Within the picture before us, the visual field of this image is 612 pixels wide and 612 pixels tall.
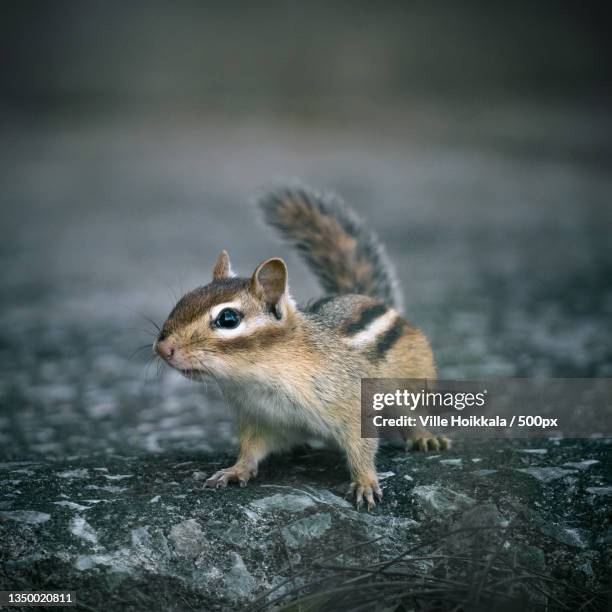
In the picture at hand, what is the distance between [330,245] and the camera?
3.66 m

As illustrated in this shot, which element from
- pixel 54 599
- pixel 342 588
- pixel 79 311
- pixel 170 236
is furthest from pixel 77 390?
pixel 170 236

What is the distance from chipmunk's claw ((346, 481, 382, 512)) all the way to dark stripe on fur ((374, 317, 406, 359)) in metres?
0.47

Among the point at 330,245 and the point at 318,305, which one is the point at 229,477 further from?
the point at 330,245

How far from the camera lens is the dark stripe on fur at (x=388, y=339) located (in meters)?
2.96

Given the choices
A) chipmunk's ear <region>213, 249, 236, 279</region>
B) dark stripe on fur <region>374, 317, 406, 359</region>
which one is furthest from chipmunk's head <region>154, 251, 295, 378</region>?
dark stripe on fur <region>374, 317, 406, 359</region>

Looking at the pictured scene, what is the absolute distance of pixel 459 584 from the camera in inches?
86.8

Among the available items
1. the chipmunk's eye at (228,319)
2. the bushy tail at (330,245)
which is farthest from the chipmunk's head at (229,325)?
the bushy tail at (330,245)

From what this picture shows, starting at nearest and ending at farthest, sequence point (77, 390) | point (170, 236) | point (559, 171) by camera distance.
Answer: point (77, 390)
point (170, 236)
point (559, 171)

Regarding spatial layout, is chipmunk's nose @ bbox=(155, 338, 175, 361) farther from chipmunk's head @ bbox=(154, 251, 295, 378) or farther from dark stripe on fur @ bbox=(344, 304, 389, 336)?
dark stripe on fur @ bbox=(344, 304, 389, 336)

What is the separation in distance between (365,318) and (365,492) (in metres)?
0.66

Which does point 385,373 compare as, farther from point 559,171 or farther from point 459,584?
point 559,171

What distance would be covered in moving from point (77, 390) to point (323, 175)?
218 inches

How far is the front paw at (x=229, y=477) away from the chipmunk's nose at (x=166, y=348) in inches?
17.8

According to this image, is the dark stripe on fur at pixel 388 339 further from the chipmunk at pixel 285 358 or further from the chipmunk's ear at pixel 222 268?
the chipmunk's ear at pixel 222 268
